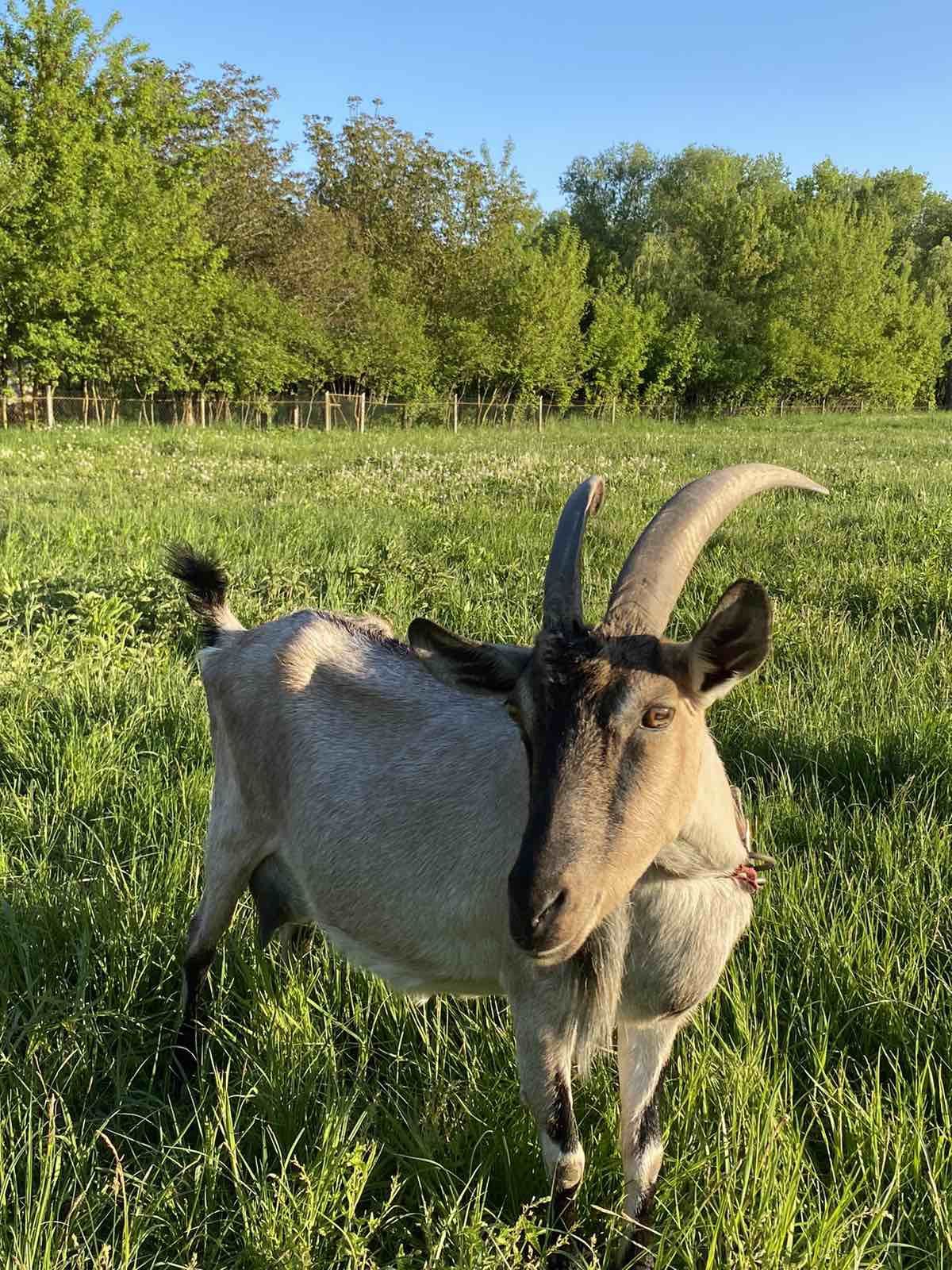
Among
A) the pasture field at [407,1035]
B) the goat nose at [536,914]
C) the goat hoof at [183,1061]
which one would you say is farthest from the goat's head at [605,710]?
the goat hoof at [183,1061]

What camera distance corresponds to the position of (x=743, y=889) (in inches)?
79.7

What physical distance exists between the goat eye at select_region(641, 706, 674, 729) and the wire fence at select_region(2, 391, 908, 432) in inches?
957

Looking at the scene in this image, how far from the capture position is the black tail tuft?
3.00 meters

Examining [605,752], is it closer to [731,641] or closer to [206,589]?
[731,641]

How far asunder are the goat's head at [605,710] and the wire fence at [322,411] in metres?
24.1

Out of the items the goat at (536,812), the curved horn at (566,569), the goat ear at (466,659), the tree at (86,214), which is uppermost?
the tree at (86,214)

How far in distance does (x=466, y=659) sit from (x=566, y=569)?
0.29 metres

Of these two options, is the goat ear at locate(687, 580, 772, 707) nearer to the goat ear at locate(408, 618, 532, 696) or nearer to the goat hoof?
the goat ear at locate(408, 618, 532, 696)

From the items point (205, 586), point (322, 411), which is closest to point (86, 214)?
point (322, 411)

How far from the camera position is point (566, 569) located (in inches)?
70.9

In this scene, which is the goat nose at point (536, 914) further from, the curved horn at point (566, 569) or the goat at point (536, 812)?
the curved horn at point (566, 569)

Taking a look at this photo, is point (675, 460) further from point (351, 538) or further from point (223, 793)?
point (223, 793)

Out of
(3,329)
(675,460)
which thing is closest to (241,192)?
(3,329)

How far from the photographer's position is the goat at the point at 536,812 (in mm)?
1591
